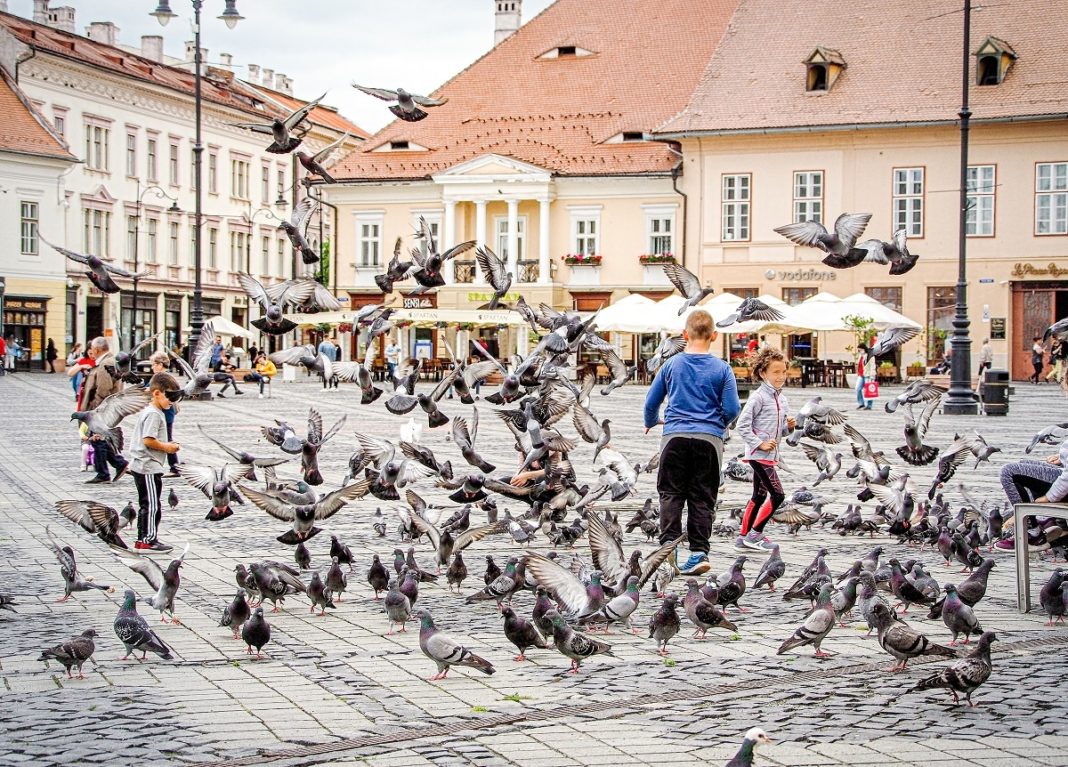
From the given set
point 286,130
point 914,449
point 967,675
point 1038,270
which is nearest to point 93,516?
point 286,130

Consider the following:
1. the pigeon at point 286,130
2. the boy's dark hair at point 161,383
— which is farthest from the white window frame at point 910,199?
the boy's dark hair at point 161,383

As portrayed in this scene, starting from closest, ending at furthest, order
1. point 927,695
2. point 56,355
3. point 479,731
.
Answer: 1. point 479,731
2. point 927,695
3. point 56,355

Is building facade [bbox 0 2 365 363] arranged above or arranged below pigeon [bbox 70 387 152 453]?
above

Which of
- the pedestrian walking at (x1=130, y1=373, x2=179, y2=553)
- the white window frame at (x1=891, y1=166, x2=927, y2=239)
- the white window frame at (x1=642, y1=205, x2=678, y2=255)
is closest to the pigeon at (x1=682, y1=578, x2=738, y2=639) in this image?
the pedestrian walking at (x1=130, y1=373, x2=179, y2=553)

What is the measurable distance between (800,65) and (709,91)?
311 cm

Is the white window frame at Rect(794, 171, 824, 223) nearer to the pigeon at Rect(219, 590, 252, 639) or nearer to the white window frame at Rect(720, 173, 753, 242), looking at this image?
the white window frame at Rect(720, 173, 753, 242)

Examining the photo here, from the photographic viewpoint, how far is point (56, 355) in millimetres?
55281

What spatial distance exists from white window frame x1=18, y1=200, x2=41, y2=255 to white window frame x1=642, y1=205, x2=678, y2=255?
23472mm

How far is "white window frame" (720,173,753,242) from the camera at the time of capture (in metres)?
48.6

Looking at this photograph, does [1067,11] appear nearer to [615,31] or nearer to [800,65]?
[800,65]

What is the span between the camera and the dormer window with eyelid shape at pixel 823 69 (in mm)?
47125

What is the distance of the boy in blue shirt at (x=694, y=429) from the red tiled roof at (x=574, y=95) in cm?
4234

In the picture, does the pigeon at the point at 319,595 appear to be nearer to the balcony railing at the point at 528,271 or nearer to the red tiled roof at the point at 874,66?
the red tiled roof at the point at 874,66

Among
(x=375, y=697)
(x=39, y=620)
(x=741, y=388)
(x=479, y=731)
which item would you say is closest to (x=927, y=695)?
(x=479, y=731)
